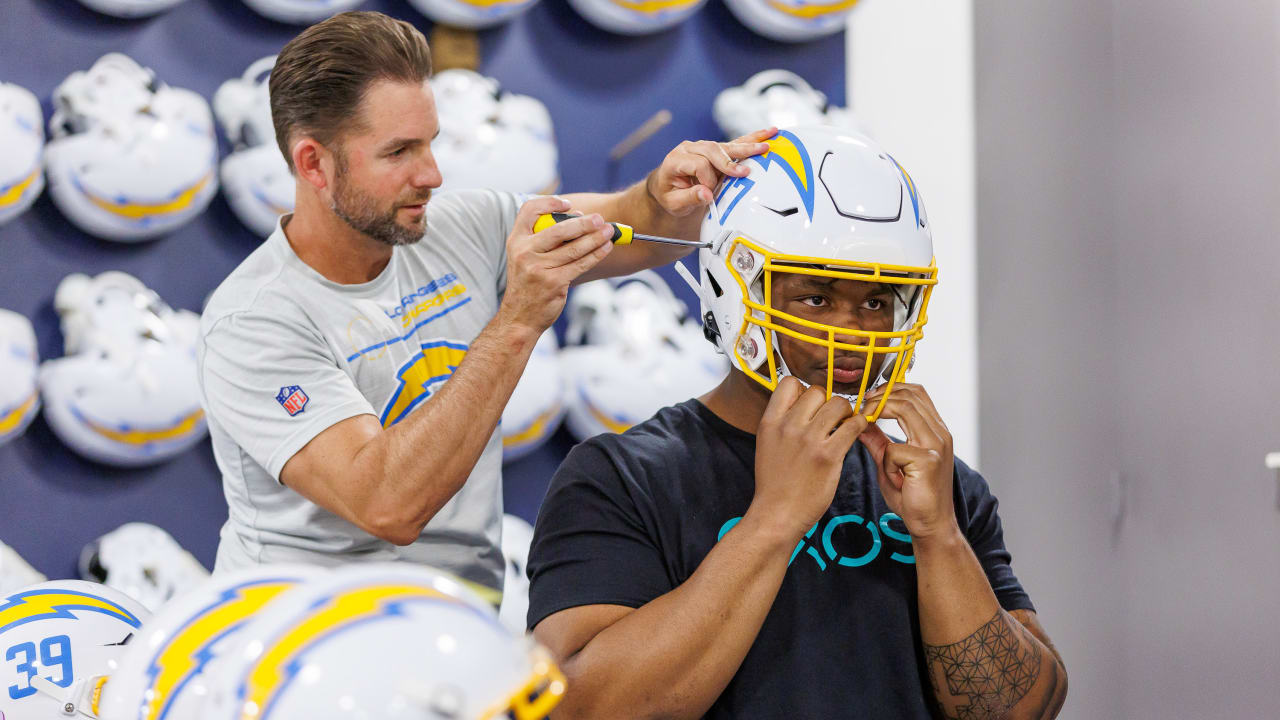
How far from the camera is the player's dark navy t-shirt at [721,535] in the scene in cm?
164

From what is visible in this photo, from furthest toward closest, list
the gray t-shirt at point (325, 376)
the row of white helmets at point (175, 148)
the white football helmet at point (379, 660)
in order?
the row of white helmets at point (175, 148) < the gray t-shirt at point (325, 376) < the white football helmet at point (379, 660)

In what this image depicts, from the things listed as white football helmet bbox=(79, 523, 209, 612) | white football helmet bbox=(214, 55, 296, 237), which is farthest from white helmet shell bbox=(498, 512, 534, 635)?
white football helmet bbox=(214, 55, 296, 237)

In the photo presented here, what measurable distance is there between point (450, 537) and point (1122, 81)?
274 cm

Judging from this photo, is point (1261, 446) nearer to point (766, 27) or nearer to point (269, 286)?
point (766, 27)

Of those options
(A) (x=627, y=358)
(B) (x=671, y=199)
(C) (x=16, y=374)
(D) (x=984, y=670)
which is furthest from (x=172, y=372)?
(D) (x=984, y=670)

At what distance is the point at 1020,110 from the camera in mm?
3994

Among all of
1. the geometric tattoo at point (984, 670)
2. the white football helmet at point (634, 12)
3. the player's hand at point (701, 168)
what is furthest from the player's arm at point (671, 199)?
the white football helmet at point (634, 12)

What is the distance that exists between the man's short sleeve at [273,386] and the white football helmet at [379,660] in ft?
3.49

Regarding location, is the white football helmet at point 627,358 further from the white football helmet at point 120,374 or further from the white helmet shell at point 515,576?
the white football helmet at point 120,374

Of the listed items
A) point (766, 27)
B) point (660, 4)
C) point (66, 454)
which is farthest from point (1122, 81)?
point (66, 454)

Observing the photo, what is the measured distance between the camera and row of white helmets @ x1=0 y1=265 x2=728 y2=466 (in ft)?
9.64

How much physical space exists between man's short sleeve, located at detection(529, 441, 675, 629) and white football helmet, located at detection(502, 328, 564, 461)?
146 centimetres

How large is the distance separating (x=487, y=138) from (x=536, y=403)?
69 centimetres

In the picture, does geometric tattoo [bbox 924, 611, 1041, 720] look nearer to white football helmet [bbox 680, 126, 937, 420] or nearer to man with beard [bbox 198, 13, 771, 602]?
white football helmet [bbox 680, 126, 937, 420]
